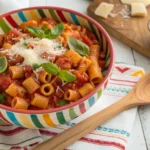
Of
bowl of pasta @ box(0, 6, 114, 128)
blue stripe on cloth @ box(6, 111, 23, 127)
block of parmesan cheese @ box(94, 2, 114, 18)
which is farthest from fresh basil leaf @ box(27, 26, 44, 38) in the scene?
block of parmesan cheese @ box(94, 2, 114, 18)

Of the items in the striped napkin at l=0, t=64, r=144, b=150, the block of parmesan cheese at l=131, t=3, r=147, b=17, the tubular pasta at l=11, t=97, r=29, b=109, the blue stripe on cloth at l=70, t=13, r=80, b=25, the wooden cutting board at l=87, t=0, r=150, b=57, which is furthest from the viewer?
the block of parmesan cheese at l=131, t=3, r=147, b=17

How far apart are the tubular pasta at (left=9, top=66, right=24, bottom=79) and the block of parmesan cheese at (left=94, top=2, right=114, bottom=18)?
0.78 metres

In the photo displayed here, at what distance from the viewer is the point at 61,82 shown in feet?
4.36

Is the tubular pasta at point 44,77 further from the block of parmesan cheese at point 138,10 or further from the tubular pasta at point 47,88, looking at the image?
the block of parmesan cheese at point 138,10

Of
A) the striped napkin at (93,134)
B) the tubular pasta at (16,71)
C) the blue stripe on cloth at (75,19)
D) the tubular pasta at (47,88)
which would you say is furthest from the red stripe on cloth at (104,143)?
the blue stripe on cloth at (75,19)

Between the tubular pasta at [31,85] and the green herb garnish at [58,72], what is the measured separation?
0.22 ft

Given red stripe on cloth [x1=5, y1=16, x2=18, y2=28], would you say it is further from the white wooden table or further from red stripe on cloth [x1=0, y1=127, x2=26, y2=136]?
red stripe on cloth [x1=0, y1=127, x2=26, y2=136]

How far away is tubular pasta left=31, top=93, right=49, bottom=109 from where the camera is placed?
128 cm

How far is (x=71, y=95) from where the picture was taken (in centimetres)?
129

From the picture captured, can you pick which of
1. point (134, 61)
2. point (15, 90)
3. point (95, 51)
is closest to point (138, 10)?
point (134, 61)

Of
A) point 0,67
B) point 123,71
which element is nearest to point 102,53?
point 123,71

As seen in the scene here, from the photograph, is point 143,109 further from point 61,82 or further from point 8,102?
point 8,102

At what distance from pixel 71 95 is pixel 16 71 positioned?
0.71 feet

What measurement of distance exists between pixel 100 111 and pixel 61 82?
232mm
